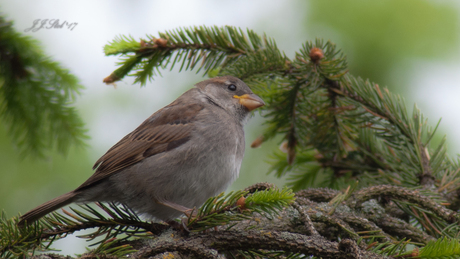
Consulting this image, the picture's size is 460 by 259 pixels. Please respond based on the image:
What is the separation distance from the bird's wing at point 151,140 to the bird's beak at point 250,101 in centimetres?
38

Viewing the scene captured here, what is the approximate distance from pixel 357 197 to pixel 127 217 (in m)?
1.36

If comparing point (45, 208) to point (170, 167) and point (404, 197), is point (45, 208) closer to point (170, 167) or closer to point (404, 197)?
point (170, 167)

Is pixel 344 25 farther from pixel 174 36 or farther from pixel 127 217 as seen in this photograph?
pixel 127 217

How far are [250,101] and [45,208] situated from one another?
1.85m

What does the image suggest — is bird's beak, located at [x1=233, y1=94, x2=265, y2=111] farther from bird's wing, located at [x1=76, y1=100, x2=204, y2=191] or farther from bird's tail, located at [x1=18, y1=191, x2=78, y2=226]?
bird's tail, located at [x1=18, y1=191, x2=78, y2=226]

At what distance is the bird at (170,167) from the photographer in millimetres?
2928

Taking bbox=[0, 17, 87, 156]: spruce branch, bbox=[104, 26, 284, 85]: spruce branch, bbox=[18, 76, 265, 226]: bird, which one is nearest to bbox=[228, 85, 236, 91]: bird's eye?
bbox=[18, 76, 265, 226]: bird

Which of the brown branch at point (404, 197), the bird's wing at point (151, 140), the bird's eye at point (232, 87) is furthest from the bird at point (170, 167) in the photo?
the brown branch at point (404, 197)

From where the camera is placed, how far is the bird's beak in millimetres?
3447

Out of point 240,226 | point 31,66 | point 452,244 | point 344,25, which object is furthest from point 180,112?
point 344,25

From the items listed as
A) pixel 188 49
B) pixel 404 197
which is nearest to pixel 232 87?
pixel 188 49

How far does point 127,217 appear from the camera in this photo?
2256 millimetres

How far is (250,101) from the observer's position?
3.57m

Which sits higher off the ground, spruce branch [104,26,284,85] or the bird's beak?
spruce branch [104,26,284,85]
